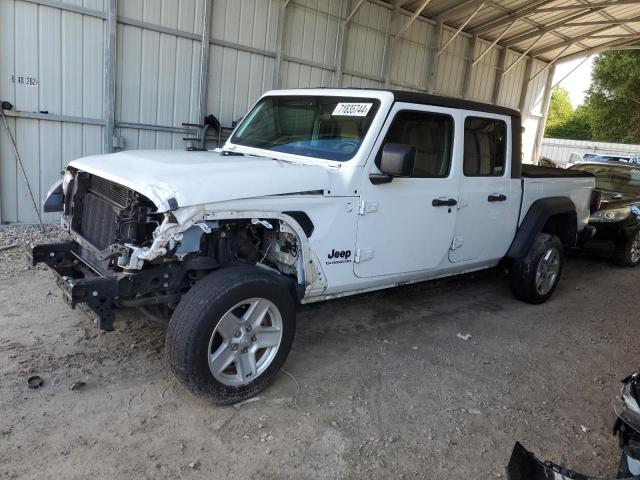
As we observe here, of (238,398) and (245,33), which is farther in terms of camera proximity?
(245,33)

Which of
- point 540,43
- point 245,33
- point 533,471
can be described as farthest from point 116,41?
point 540,43

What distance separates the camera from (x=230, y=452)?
9.47 ft

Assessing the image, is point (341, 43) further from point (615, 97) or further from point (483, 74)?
point (615, 97)

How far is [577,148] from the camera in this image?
106ft

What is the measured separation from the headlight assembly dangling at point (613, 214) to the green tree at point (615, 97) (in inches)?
1248

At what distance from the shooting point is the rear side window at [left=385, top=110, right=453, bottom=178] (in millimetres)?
4062

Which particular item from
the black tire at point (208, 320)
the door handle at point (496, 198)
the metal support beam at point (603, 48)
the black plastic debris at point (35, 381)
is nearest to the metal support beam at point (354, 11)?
the door handle at point (496, 198)

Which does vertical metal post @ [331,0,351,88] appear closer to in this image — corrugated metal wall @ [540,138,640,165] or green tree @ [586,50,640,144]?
corrugated metal wall @ [540,138,640,165]

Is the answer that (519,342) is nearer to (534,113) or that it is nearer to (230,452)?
(230,452)

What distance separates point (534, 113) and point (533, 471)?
62.5 feet

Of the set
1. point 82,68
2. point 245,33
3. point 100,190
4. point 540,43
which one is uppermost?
point 540,43

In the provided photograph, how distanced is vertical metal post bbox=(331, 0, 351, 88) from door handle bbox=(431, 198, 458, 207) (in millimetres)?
7706

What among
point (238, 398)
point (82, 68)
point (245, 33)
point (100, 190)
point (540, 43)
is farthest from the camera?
point (540, 43)

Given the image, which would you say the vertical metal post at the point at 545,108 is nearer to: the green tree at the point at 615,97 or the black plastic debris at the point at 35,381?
the green tree at the point at 615,97
